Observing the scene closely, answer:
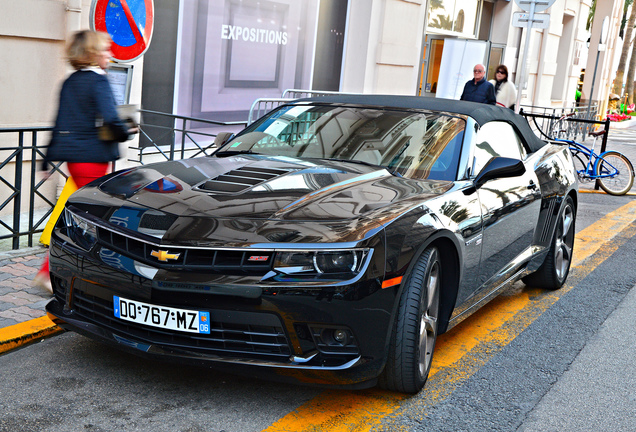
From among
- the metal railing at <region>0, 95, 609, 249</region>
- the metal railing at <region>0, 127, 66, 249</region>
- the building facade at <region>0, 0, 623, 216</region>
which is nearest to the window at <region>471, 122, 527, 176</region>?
the metal railing at <region>0, 95, 609, 249</region>

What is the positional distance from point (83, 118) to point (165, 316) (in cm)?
197

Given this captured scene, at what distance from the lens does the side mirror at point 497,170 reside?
4.32m

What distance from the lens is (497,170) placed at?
14.2 ft

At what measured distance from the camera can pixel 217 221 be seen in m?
3.31

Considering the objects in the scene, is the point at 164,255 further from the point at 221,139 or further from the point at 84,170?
the point at 221,139

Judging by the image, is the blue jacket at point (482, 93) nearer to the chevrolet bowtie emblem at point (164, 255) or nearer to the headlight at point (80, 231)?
the headlight at point (80, 231)

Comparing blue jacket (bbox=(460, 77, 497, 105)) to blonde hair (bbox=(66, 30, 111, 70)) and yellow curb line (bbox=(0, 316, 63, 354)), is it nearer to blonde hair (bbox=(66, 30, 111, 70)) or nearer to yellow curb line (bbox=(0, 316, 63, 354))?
blonde hair (bbox=(66, 30, 111, 70))

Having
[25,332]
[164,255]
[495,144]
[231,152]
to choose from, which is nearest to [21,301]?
[25,332]

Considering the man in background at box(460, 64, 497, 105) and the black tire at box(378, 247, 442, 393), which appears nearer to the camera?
the black tire at box(378, 247, 442, 393)

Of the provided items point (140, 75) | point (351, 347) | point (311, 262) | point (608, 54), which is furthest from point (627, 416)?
point (608, 54)

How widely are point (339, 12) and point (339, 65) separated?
920mm

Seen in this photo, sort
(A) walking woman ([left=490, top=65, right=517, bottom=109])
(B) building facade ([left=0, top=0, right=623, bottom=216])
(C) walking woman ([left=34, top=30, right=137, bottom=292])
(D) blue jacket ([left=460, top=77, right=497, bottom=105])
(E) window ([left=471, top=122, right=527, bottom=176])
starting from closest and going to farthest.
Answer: (E) window ([left=471, top=122, right=527, bottom=176])
(C) walking woman ([left=34, top=30, right=137, bottom=292])
(B) building facade ([left=0, top=0, right=623, bottom=216])
(D) blue jacket ([left=460, top=77, right=497, bottom=105])
(A) walking woman ([left=490, top=65, right=517, bottom=109])

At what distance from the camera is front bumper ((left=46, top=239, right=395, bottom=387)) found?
10.3 ft

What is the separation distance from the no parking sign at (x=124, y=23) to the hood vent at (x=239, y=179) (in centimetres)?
351
